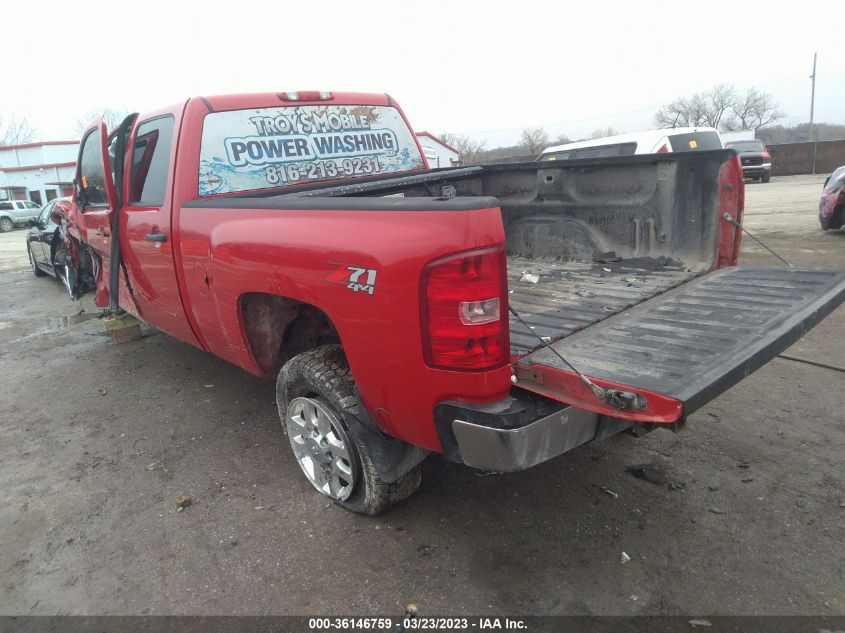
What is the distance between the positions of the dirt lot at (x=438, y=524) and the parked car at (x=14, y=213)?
31233 millimetres

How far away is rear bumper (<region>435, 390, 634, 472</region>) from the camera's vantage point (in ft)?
6.53

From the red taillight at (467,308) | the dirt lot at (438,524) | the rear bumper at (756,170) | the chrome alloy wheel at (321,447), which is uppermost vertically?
the rear bumper at (756,170)

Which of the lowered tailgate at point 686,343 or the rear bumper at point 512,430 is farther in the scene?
the rear bumper at point 512,430

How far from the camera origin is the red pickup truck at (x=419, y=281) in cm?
202

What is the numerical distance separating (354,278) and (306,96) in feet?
7.67

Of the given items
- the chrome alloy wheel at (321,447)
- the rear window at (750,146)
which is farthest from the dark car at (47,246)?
the rear window at (750,146)

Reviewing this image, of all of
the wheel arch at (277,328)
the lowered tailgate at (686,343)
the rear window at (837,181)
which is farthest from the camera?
the rear window at (837,181)

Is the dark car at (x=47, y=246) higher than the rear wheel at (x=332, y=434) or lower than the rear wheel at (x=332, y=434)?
higher

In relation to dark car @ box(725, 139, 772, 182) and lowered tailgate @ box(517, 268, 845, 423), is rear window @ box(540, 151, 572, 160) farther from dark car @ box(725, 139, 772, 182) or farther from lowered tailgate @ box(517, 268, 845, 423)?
dark car @ box(725, 139, 772, 182)

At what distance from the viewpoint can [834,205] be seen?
9047 mm

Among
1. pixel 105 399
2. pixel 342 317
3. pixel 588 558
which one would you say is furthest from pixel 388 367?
pixel 105 399

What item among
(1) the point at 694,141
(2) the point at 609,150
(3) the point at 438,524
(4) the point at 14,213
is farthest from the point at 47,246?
(4) the point at 14,213

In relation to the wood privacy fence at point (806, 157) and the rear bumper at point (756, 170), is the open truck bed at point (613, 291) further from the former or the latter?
the wood privacy fence at point (806, 157)

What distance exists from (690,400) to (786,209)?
47.9 ft
